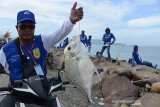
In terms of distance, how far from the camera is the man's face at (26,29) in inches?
185

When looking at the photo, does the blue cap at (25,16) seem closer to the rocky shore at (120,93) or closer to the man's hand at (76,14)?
the man's hand at (76,14)

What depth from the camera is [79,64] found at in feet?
13.3

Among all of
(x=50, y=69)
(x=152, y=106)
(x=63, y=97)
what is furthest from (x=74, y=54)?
(x=50, y=69)

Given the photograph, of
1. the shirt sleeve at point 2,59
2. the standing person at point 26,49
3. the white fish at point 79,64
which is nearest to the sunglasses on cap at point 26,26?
the standing person at point 26,49

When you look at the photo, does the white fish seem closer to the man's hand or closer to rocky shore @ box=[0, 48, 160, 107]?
the man's hand

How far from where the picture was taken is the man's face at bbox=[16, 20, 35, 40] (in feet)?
15.4

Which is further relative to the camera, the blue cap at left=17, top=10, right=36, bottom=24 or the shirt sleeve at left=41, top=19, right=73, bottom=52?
the shirt sleeve at left=41, top=19, right=73, bottom=52

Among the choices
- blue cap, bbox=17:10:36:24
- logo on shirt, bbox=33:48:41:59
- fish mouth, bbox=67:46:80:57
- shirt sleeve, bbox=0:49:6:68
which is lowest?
shirt sleeve, bbox=0:49:6:68

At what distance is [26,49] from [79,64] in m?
0.95

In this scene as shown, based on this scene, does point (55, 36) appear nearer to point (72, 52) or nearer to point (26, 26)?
point (26, 26)

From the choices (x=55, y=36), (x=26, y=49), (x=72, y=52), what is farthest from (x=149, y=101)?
(x=72, y=52)

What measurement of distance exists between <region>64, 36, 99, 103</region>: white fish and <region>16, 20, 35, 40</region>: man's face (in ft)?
2.43

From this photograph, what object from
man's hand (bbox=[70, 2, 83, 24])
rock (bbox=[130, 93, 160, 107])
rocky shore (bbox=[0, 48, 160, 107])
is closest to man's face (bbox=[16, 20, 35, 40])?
man's hand (bbox=[70, 2, 83, 24])

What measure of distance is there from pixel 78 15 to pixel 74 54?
67 cm
